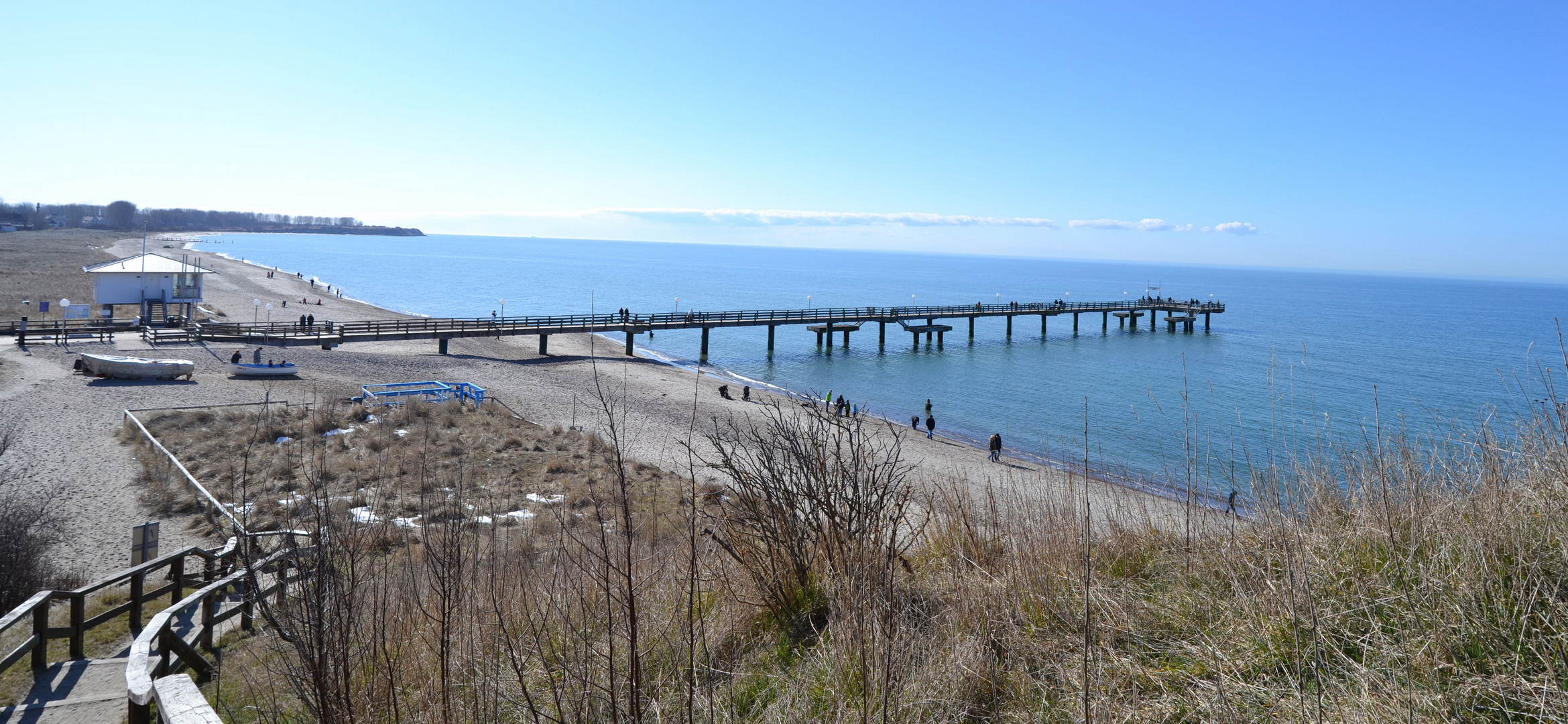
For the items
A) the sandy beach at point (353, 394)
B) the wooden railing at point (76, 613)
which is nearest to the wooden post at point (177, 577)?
the wooden railing at point (76, 613)

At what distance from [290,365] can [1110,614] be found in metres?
35.3

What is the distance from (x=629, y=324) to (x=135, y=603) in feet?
144

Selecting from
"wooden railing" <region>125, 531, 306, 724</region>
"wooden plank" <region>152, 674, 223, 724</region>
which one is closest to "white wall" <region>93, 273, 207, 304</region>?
"wooden railing" <region>125, 531, 306, 724</region>

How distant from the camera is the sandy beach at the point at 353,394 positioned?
555 inches

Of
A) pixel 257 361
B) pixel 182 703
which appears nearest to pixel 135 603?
pixel 182 703

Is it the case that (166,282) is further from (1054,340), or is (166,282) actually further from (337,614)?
(1054,340)

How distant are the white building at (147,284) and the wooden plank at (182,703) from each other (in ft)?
149

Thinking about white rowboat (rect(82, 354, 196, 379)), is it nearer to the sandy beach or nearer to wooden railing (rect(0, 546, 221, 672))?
the sandy beach

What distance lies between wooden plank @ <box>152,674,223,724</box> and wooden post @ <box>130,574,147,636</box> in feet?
19.1

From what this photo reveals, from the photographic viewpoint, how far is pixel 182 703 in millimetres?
2918

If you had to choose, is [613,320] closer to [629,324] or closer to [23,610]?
[629,324]

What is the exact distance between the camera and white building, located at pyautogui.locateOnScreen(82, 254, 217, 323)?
40.1 m

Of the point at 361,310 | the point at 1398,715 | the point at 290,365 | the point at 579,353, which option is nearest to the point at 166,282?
the point at 290,365

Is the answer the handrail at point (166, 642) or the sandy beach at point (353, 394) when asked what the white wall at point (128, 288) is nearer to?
the sandy beach at point (353, 394)
